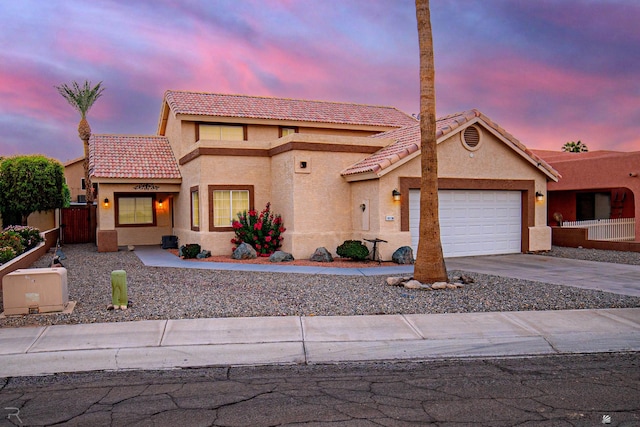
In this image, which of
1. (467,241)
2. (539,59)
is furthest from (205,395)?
(539,59)

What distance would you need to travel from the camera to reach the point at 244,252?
57.9 feet

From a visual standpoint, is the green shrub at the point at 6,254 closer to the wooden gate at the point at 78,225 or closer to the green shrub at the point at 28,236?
the green shrub at the point at 28,236

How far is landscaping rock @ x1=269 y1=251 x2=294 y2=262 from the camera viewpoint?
1697cm

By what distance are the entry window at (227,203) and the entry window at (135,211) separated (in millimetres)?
7166

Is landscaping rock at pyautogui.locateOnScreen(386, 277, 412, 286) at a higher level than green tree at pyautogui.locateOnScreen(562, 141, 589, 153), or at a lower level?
lower

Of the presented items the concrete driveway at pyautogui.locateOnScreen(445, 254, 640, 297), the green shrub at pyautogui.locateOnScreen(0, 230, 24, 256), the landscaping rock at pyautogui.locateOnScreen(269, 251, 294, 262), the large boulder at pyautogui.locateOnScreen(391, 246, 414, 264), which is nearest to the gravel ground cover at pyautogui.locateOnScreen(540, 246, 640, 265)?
the concrete driveway at pyautogui.locateOnScreen(445, 254, 640, 297)

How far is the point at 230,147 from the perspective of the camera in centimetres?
1922

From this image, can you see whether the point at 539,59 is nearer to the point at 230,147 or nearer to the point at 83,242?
the point at 230,147

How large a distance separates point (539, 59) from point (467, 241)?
852 cm

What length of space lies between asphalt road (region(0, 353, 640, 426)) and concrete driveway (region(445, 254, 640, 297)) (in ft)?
18.2

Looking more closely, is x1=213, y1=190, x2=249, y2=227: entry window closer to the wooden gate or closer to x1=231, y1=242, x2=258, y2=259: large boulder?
x1=231, y1=242, x2=258, y2=259: large boulder

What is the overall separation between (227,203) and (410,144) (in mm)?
6950

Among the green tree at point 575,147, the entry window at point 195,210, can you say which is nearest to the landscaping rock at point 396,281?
the entry window at point 195,210

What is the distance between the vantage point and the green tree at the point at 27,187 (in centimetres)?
2472
